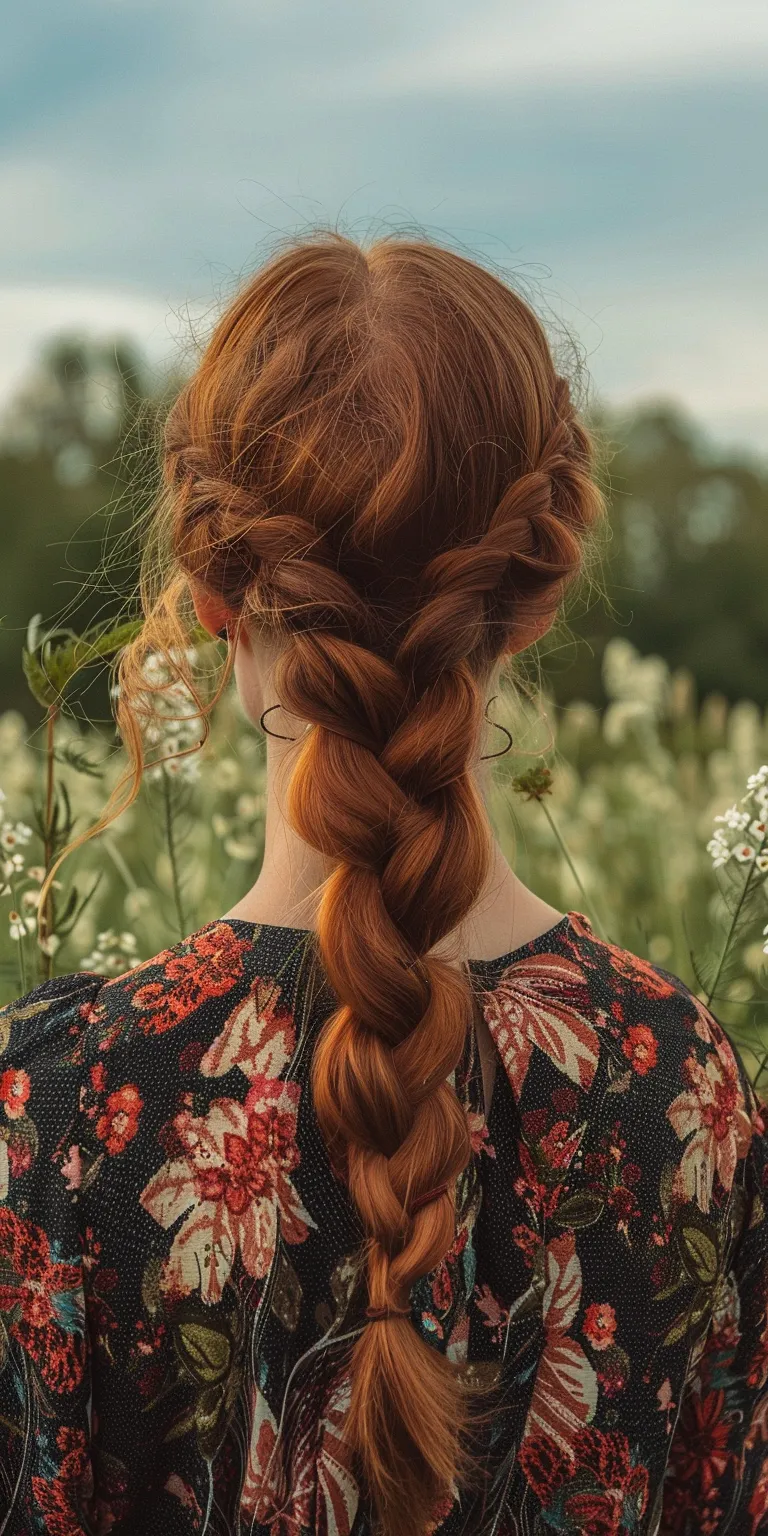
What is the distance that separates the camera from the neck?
46.0 inches

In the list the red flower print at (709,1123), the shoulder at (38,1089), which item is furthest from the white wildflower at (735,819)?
the shoulder at (38,1089)

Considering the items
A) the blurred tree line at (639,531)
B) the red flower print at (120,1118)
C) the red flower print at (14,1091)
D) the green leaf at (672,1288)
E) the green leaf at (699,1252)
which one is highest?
the blurred tree line at (639,531)

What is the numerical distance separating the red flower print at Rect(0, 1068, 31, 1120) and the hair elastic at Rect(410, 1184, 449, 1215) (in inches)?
13.1

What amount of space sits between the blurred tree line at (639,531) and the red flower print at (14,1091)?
9.26m

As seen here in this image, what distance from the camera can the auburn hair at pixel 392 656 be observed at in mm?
1072

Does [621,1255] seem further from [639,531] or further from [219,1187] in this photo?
[639,531]

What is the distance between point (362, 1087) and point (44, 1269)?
317 mm

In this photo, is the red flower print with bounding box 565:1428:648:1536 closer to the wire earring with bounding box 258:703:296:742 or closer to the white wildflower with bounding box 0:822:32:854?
the wire earring with bounding box 258:703:296:742

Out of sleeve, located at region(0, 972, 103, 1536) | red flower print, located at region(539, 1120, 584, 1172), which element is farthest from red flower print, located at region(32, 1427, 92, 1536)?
red flower print, located at region(539, 1120, 584, 1172)

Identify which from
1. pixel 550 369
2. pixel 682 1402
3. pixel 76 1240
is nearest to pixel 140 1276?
pixel 76 1240

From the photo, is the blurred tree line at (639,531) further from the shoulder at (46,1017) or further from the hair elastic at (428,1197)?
the hair elastic at (428,1197)

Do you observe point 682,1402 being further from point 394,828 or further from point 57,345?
point 57,345

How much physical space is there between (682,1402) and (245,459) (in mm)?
974

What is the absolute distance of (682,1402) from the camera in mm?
1367
